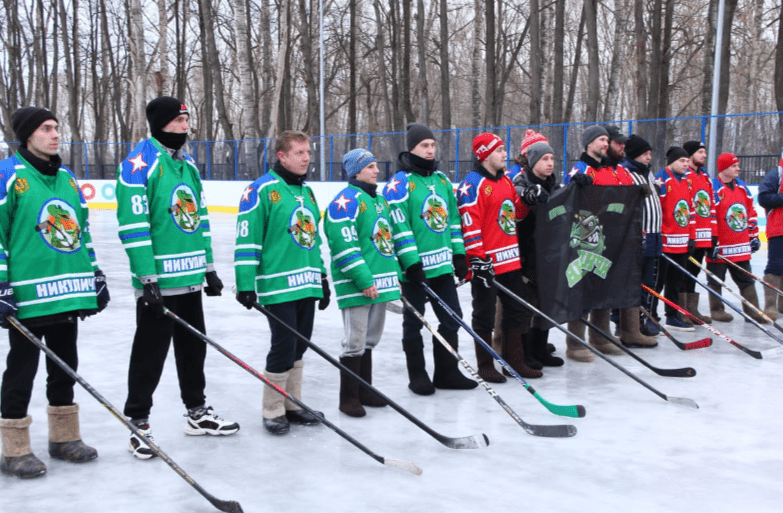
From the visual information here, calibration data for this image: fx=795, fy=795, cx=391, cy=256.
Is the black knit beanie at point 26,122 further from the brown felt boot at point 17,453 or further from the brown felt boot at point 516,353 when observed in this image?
the brown felt boot at point 516,353

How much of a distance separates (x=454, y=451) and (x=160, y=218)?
1706 millimetres

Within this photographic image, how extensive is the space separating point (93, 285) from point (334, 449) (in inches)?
51.6

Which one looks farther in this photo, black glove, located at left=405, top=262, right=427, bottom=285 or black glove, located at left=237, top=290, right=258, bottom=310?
black glove, located at left=405, top=262, right=427, bottom=285

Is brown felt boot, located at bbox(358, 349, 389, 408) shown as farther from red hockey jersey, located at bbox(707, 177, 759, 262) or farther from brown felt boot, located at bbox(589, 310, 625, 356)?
red hockey jersey, located at bbox(707, 177, 759, 262)

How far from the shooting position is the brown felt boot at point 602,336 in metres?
5.59

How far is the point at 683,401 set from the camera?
4340mm

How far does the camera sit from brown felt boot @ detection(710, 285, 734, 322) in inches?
272

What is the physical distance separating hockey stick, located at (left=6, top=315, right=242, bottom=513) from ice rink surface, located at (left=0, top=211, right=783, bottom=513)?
11 cm

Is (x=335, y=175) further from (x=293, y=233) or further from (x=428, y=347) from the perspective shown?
(x=293, y=233)

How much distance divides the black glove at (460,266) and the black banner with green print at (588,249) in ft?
2.21

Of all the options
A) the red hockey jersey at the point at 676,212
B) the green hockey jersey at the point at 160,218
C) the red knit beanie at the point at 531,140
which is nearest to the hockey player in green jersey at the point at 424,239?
the red knit beanie at the point at 531,140

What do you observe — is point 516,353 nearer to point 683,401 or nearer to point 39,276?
point 683,401

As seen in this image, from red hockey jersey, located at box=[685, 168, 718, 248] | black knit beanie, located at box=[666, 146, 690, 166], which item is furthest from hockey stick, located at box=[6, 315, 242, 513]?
red hockey jersey, located at box=[685, 168, 718, 248]

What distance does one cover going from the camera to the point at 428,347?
5961mm
